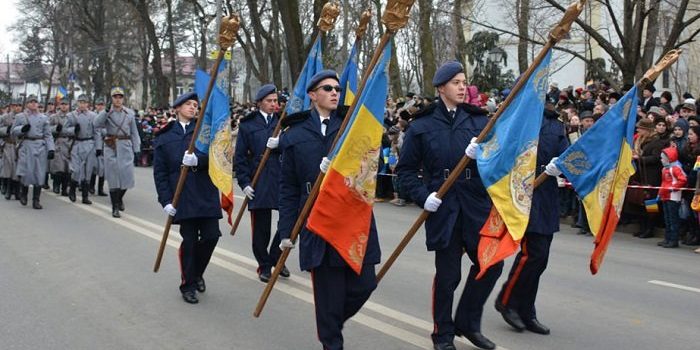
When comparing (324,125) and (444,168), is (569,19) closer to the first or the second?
(444,168)

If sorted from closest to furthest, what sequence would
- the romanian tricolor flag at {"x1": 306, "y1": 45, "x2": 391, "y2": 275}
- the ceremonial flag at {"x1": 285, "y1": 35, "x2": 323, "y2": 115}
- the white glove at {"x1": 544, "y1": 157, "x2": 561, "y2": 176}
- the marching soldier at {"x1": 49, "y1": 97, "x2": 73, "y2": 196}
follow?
the romanian tricolor flag at {"x1": 306, "y1": 45, "x2": 391, "y2": 275}
the white glove at {"x1": 544, "y1": 157, "x2": 561, "y2": 176}
the ceremonial flag at {"x1": 285, "y1": 35, "x2": 323, "y2": 115}
the marching soldier at {"x1": 49, "y1": 97, "x2": 73, "y2": 196}

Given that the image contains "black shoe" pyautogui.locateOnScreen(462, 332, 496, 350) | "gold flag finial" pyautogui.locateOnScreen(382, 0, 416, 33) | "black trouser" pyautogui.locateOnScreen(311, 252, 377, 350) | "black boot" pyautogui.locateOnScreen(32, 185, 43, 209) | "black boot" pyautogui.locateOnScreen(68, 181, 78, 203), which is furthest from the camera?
"black boot" pyautogui.locateOnScreen(68, 181, 78, 203)

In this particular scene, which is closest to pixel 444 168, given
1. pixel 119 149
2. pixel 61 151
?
pixel 119 149

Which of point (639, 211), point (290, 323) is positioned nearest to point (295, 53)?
point (639, 211)

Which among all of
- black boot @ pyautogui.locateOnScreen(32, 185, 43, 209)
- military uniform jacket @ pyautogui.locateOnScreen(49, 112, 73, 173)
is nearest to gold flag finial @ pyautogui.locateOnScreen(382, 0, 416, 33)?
black boot @ pyautogui.locateOnScreen(32, 185, 43, 209)

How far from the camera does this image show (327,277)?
4957 millimetres

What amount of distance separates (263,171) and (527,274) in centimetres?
317

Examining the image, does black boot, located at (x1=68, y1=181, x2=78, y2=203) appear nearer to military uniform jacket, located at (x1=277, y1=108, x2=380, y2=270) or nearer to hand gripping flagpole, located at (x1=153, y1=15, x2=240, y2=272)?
hand gripping flagpole, located at (x1=153, y1=15, x2=240, y2=272)

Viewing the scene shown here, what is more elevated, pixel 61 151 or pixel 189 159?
pixel 189 159

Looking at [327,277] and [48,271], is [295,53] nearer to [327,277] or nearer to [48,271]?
[48,271]

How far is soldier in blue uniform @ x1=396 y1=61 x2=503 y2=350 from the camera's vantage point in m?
5.35

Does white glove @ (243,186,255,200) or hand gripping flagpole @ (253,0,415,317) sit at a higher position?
hand gripping flagpole @ (253,0,415,317)

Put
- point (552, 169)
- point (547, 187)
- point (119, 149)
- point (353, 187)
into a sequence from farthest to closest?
point (119, 149) < point (547, 187) < point (552, 169) < point (353, 187)

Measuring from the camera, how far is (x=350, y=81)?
8367 mm
